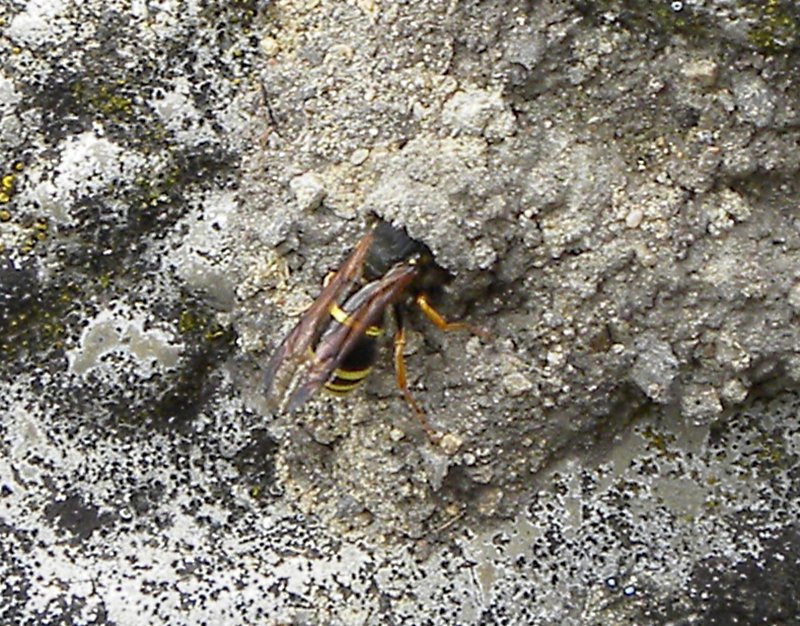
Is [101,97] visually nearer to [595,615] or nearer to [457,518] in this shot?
[457,518]

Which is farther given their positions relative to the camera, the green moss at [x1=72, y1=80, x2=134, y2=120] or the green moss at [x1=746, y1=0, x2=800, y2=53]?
the green moss at [x1=72, y1=80, x2=134, y2=120]

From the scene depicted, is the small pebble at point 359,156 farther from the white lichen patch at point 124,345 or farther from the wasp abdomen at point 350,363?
the white lichen patch at point 124,345

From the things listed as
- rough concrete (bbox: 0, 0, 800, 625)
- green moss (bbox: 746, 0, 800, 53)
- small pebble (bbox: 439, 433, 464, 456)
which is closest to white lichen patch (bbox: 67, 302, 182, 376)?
rough concrete (bbox: 0, 0, 800, 625)

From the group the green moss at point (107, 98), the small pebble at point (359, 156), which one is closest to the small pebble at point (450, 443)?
the small pebble at point (359, 156)

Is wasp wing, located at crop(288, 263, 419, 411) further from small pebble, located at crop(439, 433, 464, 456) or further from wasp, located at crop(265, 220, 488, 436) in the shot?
small pebble, located at crop(439, 433, 464, 456)

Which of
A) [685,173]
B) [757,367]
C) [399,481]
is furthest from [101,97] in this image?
[757,367]
